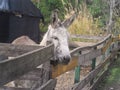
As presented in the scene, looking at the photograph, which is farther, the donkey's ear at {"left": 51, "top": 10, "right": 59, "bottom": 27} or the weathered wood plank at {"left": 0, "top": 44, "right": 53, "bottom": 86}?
the donkey's ear at {"left": 51, "top": 10, "right": 59, "bottom": 27}

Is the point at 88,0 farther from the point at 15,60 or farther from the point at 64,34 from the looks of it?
the point at 15,60

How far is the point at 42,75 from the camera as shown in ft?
13.4

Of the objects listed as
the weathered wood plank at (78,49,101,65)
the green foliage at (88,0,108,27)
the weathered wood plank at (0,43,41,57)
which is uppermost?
the green foliage at (88,0,108,27)

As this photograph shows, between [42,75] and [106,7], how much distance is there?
53.5ft

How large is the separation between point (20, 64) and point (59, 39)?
1.41 m

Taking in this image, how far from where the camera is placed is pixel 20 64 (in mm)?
3021

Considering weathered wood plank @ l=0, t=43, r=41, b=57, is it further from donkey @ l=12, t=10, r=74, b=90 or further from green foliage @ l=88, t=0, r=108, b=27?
green foliage @ l=88, t=0, r=108, b=27

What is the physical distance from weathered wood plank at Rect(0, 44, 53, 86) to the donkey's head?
144 millimetres

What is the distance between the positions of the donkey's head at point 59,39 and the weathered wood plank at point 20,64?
14 cm

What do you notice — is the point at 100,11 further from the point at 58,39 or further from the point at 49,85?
the point at 49,85

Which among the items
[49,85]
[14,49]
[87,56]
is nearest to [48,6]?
[87,56]

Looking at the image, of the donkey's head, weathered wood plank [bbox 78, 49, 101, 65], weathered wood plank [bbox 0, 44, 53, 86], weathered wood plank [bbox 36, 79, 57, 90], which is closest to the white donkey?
the donkey's head

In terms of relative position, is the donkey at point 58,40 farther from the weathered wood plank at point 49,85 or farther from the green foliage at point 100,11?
the green foliage at point 100,11

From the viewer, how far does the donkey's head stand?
396 cm
